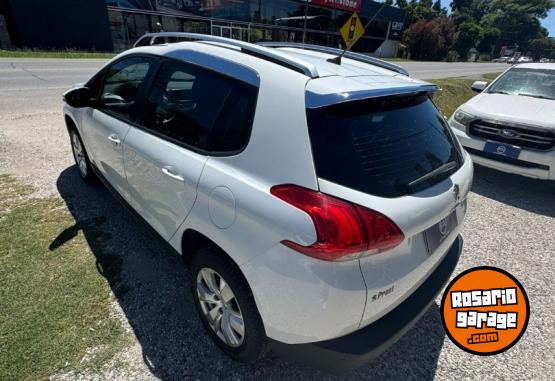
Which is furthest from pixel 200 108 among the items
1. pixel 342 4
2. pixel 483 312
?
pixel 342 4

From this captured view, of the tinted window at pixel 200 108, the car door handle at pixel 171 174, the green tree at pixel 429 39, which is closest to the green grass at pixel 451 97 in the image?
the tinted window at pixel 200 108

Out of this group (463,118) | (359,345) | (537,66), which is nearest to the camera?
(359,345)

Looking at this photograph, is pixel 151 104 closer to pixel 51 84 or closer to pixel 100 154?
pixel 100 154

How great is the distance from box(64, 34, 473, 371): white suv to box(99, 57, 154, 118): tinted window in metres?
0.51

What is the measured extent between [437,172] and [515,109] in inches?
161

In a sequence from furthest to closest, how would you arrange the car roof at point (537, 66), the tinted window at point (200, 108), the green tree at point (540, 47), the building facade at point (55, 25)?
the green tree at point (540, 47)
the building facade at point (55, 25)
the car roof at point (537, 66)
the tinted window at point (200, 108)

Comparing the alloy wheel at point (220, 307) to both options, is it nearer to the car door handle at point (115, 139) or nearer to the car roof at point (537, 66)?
the car door handle at point (115, 139)

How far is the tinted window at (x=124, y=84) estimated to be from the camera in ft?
9.05

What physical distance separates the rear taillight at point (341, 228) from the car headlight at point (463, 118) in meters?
4.29

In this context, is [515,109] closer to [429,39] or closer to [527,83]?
[527,83]

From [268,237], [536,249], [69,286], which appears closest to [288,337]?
[268,237]

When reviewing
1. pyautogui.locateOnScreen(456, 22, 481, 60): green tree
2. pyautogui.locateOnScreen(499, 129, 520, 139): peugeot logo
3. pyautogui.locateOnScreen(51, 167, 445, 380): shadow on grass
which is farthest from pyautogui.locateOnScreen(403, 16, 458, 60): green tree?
pyautogui.locateOnScreen(51, 167, 445, 380): shadow on grass

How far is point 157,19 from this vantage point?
25.8 meters

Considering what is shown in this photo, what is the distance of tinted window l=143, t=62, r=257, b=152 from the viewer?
6.17ft
